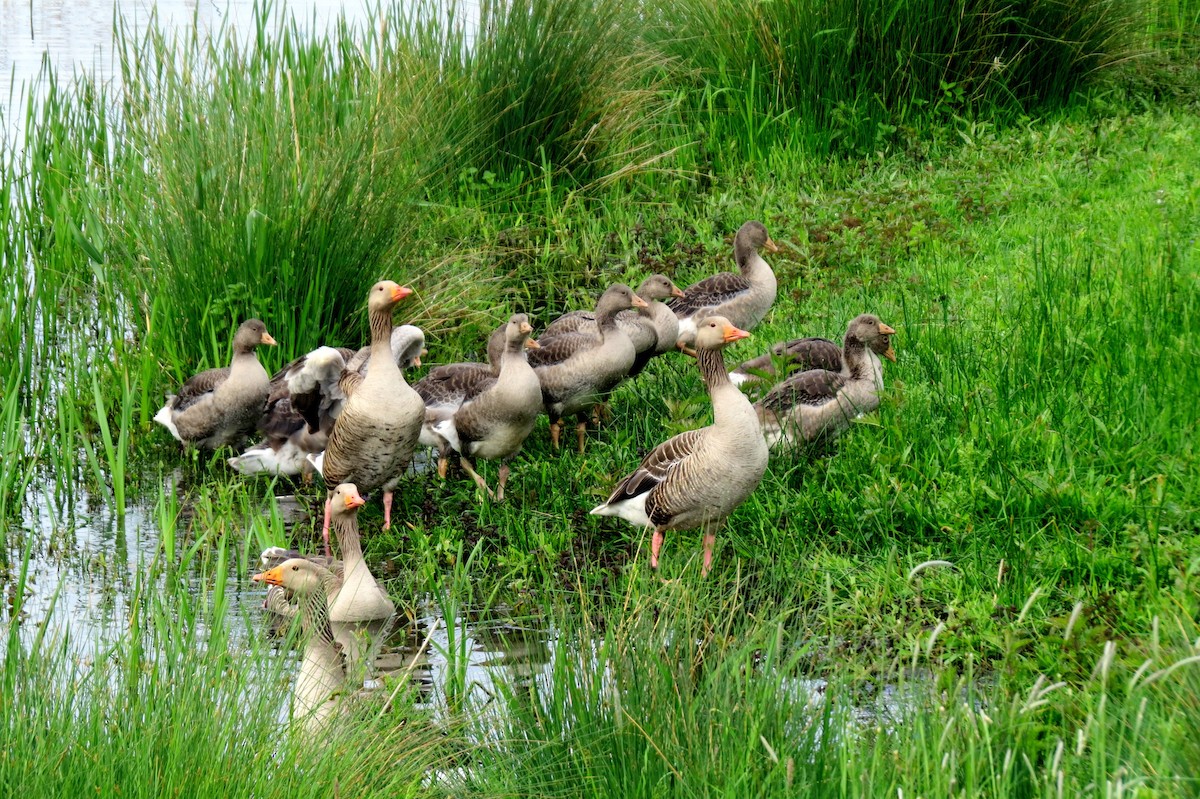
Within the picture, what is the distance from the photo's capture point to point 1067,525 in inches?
242

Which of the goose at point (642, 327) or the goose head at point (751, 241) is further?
the goose head at point (751, 241)

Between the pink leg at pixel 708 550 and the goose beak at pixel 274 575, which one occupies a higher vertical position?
the goose beak at pixel 274 575

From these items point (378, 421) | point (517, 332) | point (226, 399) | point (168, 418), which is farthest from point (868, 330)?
point (168, 418)

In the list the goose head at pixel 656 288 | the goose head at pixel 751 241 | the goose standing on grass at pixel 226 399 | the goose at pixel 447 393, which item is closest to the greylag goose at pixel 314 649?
the goose standing on grass at pixel 226 399

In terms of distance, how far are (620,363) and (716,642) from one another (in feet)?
13.9

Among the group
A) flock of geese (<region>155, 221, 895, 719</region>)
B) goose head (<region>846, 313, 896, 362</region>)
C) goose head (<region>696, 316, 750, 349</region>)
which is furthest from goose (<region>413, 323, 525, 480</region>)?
goose head (<region>846, 313, 896, 362</region>)

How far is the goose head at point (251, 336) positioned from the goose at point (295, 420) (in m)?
0.26

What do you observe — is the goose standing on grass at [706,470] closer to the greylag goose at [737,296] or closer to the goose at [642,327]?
the goose at [642,327]

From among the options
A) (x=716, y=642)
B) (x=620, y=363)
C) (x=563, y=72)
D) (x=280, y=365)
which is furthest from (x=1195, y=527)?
(x=563, y=72)

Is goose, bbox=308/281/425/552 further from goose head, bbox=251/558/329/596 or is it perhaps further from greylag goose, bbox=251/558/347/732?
goose head, bbox=251/558/329/596

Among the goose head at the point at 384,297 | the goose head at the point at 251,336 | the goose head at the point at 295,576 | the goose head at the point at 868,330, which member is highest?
the goose head at the point at 384,297

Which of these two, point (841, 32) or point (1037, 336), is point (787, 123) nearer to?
point (841, 32)

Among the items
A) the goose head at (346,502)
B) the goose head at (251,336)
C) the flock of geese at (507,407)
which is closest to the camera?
the flock of geese at (507,407)

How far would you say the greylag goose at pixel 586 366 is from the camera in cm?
867
